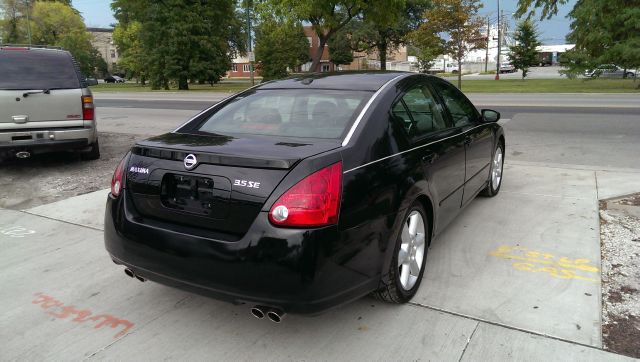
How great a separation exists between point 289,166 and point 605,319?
7.40 feet

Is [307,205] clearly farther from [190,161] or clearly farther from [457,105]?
[457,105]

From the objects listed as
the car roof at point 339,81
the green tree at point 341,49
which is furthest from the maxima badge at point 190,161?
the green tree at point 341,49

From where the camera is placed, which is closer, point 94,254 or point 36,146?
point 94,254

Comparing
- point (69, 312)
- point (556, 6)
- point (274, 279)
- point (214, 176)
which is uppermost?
point (556, 6)

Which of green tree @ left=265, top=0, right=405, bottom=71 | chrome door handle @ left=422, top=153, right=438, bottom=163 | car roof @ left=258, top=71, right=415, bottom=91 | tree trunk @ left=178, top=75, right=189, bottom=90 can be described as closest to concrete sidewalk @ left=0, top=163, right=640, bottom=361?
chrome door handle @ left=422, top=153, right=438, bottom=163

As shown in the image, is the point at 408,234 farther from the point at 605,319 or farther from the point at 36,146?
the point at 36,146

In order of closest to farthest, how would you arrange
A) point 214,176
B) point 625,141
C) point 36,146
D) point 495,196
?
1. point 214,176
2. point 495,196
3. point 36,146
4. point 625,141

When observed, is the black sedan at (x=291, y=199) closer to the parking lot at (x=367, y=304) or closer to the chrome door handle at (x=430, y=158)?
the chrome door handle at (x=430, y=158)

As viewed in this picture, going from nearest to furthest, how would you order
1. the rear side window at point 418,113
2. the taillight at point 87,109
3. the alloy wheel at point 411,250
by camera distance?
1. the alloy wheel at point 411,250
2. the rear side window at point 418,113
3. the taillight at point 87,109

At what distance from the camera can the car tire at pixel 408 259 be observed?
316 cm

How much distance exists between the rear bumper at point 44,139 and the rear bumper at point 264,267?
5277mm

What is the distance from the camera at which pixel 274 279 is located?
2553mm

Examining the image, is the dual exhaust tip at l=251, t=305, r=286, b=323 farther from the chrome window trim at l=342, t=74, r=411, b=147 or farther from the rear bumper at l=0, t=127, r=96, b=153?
the rear bumper at l=0, t=127, r=96, b=153

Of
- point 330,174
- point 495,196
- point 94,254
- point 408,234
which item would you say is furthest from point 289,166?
point 495,196
